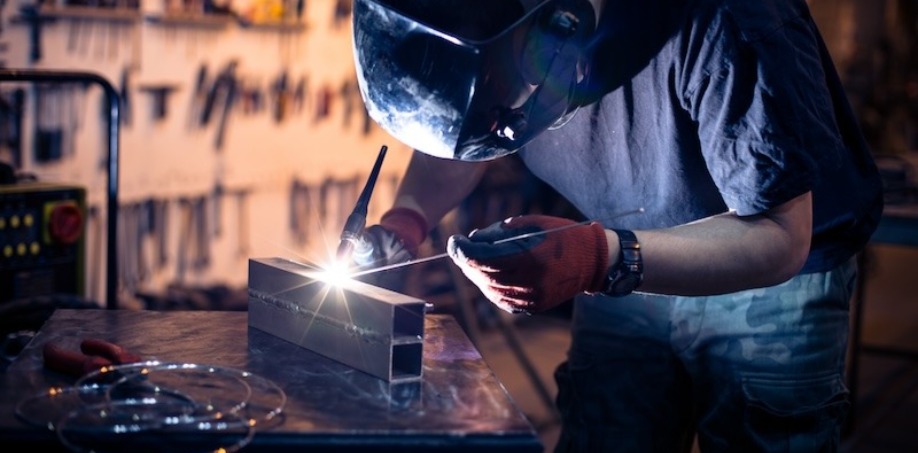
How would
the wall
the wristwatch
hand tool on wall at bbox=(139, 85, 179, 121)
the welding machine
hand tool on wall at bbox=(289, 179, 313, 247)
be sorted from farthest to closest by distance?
hand tool on wall at bbox=(289, 179, 313, 247)
hand tool on wall at bbox=(139, 85, 179, 121)
the wall
the welding machine
the wristwatch

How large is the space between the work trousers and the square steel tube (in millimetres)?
622

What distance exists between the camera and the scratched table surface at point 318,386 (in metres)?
1.27

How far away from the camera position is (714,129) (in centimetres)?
160

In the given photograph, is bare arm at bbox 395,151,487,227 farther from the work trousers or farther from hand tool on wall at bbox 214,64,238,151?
hand tool on wall at bbox 214,64,238,151

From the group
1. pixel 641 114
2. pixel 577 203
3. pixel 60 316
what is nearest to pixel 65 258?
pixel 60 316

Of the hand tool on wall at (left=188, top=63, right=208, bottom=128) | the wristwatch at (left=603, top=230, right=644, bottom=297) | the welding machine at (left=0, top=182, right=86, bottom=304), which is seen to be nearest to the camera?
the wristwatch at (left=603, top=230, right=644, bottom=297)

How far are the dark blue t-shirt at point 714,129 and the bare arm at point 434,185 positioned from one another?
0.55 ft

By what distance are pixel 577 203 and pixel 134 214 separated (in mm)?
2789

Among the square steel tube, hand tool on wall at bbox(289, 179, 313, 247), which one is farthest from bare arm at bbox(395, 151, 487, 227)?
hand tool on wall at bbox(289, 179, 313, 247)

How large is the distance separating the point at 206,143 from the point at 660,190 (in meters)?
3.16

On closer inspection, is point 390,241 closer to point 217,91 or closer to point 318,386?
point 318,386

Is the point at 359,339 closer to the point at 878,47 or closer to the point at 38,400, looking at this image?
the point at 38,400

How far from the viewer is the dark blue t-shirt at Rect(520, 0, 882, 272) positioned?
1.55m

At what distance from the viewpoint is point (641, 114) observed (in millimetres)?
1832
